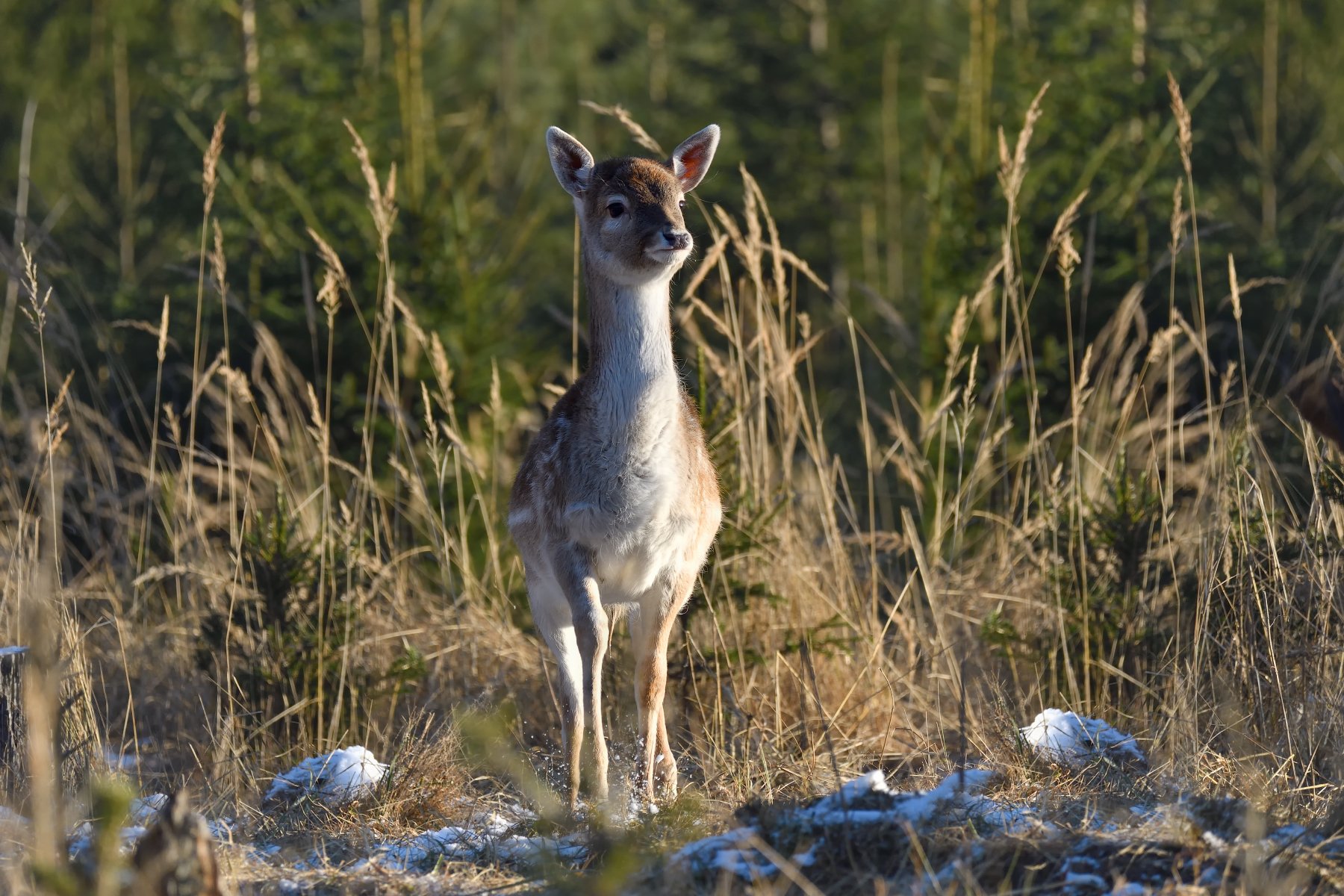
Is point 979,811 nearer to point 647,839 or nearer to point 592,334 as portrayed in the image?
point 647,839

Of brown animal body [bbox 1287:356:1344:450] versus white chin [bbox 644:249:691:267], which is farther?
white chin [bbox 644:249:691:267]

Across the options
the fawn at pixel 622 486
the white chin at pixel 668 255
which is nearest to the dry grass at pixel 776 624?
the fawn at pixel 622 486

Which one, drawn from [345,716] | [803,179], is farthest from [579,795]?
[803,179]

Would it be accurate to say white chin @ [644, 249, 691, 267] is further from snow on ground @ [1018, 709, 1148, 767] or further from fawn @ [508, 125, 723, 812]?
snow on ground @ [1018, 709, 1148, 767]

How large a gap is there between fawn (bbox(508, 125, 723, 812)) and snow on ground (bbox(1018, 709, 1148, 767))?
45.2 inches

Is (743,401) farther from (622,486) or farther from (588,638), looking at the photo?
(588,638)

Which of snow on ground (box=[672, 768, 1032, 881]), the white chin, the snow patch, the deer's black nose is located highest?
the deer's black nose

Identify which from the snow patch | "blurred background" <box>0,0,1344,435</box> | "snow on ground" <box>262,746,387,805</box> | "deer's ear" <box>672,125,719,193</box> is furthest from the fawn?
"blurred background" <box>0,0,1344,435</box>

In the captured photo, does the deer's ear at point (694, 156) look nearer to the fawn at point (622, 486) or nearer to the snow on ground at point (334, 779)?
the fawn at point (622, 486)

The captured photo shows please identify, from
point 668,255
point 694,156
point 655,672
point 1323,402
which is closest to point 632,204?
point 668,255

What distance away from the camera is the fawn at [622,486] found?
4.37 m

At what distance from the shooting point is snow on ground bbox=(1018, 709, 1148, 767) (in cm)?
442

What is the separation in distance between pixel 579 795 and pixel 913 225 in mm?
14159

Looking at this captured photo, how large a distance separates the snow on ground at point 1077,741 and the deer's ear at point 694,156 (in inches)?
84.0
